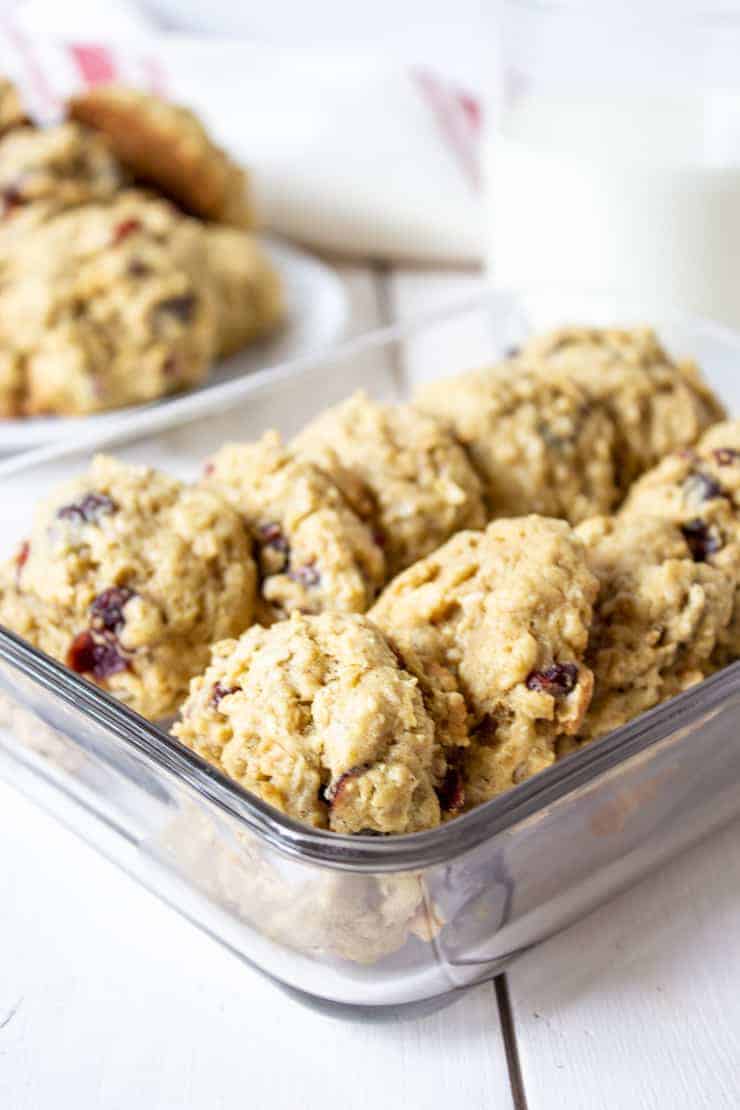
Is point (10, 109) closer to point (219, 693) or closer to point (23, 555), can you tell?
point (23, 555)

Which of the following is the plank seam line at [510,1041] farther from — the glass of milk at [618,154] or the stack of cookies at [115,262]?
the glass of milk at [618,154]

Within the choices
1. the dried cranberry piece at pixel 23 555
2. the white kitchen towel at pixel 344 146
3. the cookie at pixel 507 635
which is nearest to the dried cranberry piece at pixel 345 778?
the cookie at pixel 507 635

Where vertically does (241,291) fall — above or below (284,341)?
above

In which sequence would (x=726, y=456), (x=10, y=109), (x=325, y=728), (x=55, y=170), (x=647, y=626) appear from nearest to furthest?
(x=325, y=728)
(x=647, y=626)
(x=726, y=456)
(x=55, y=170)
(x=10, y=109)

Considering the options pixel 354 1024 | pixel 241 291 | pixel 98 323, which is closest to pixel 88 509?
pixel 354 1024

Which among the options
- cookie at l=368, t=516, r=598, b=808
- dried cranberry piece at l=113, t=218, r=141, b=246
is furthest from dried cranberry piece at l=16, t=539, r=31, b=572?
dried cranberry piece at l=113, t=218, r=141, b=246

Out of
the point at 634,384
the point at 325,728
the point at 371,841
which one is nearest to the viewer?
the point at 371,841
